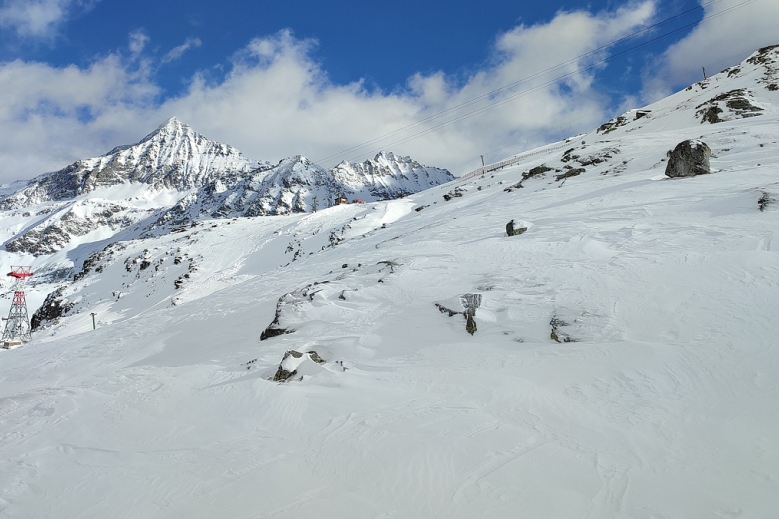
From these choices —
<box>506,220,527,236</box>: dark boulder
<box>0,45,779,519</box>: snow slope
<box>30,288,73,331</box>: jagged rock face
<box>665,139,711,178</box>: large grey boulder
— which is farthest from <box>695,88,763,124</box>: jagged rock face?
<box>30,288,73,331</box>: jagged rock face

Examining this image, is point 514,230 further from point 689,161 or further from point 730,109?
point 730,109

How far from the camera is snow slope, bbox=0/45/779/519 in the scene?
4.39 metres

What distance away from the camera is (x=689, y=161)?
18953 mm

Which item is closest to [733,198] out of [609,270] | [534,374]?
[609,270]

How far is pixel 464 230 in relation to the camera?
62.2 ft

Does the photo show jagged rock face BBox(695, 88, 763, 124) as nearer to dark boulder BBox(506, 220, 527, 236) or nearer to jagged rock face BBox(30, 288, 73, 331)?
dark boulder BBox(506, 220, 527, 236)

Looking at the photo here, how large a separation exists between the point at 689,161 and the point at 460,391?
19.9 meters

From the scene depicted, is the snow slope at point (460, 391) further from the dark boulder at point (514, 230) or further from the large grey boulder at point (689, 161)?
the large grey boulder at point (689, 161)

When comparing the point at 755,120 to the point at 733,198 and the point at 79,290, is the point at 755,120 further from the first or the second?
the point at 79,290

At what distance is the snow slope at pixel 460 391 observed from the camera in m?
4.39

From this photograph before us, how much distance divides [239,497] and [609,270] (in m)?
9.25

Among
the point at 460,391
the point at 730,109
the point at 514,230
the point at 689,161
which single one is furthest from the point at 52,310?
the point at 730,109

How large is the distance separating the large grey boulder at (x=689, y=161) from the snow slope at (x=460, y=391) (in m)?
3.56

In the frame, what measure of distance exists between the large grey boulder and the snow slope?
3.56m
